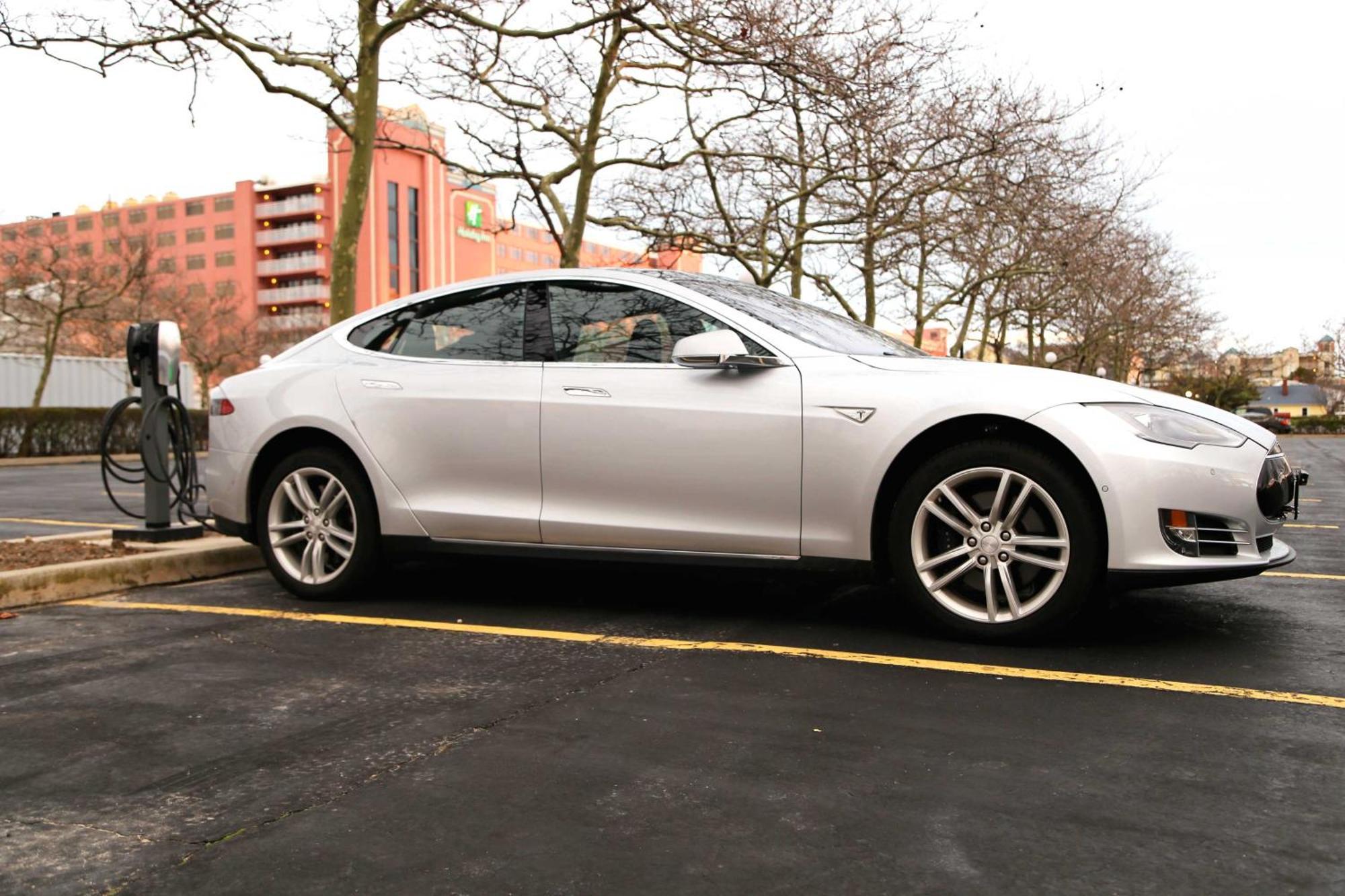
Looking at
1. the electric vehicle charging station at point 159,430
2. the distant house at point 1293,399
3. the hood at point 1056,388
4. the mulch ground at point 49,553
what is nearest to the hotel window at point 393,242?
the electric vehicle charging station at point 159,430

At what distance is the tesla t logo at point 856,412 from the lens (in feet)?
14.4

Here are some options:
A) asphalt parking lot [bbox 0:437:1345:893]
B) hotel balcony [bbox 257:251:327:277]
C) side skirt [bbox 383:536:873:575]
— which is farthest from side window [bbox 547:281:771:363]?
hotel balcony [bbox 257:251:327:277]

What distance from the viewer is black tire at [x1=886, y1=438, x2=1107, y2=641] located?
162 inches

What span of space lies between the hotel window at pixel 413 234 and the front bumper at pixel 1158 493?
80969 millimetres

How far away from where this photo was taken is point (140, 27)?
11.8m

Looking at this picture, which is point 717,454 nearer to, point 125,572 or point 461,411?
point 461,411

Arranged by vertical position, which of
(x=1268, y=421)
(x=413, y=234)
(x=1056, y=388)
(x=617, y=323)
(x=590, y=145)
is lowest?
(x=1056, y=388)

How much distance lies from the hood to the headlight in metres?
0.03

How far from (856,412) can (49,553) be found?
4679 millimetres

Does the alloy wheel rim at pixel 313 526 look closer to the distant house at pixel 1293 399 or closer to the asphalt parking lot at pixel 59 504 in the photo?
the asphalt parking lot at pixel 59 504

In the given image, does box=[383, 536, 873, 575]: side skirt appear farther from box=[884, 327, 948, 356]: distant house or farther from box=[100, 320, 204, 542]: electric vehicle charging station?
box=[884, 327, 948, 356]: distant house

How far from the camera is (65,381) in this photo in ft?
111

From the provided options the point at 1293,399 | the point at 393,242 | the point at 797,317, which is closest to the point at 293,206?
the point at 393,242

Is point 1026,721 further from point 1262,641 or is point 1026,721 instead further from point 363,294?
point 363,294
